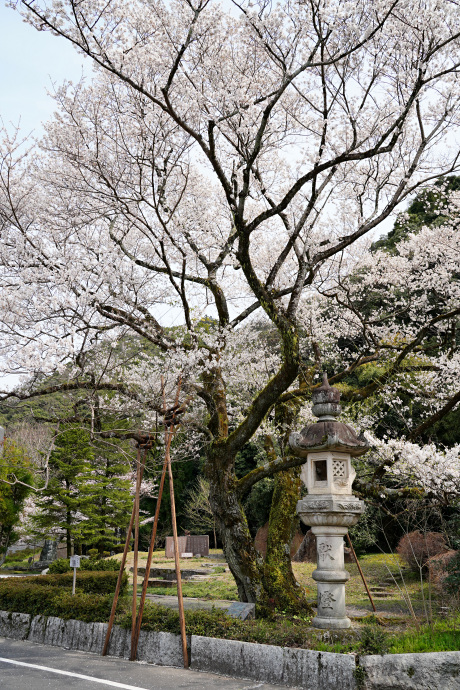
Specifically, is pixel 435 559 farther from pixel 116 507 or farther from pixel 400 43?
pixel 116 507

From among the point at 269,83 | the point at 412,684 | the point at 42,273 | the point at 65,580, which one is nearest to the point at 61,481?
the point at 65,580

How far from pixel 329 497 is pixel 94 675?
3.09 meters

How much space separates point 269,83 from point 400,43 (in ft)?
6.52

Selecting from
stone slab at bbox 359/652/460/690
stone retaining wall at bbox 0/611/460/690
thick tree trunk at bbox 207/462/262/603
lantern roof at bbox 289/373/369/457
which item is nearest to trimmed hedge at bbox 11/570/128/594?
thick tree trunk at bbox 207/462/262/603

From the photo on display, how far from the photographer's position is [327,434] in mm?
6668

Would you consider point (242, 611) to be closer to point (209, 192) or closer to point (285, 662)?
point (285, 662)

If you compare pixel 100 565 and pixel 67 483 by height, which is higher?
pixel 67 483

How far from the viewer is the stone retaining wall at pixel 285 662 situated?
4535 mm

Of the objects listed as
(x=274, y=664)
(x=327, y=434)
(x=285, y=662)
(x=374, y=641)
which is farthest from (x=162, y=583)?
(x=374, y=641)

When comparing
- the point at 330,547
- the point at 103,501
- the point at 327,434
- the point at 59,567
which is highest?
the point at 327,434

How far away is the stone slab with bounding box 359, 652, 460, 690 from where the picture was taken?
4.45m

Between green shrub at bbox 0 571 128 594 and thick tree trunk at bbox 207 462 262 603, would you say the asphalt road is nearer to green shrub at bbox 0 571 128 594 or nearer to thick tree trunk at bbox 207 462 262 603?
thick tree trunk at bbox 207 462 262 603

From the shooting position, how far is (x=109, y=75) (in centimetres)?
928

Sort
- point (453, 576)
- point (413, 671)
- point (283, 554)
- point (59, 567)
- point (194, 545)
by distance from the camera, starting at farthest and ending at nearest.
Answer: point (194, 545) < point (59, 567) < point (453, 576) < point (283, 554) < point (413, 671)
